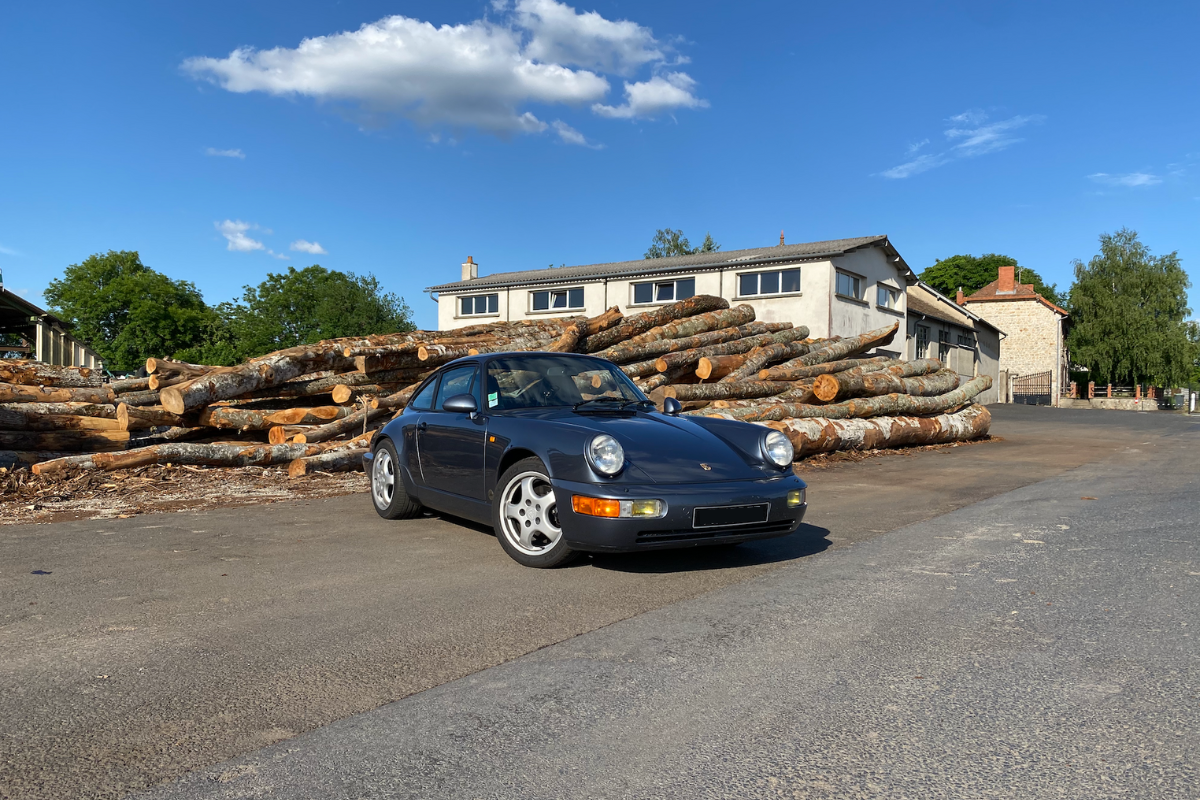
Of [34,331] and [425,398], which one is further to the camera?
[34,331]

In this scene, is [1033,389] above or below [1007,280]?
below

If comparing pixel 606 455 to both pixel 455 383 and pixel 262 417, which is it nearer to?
pixel 455 383

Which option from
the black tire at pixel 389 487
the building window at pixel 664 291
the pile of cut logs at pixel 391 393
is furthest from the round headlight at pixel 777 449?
the building window at pixel 664 291

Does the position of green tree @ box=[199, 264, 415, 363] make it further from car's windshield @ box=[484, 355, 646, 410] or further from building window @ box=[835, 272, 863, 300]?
car's windshield @ box=[484, 355, 646, 410]

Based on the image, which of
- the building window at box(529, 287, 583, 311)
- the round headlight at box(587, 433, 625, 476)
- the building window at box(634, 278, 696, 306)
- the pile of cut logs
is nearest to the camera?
the round headlight at box(587, 433, 625, 476)

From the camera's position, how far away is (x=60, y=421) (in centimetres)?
1079

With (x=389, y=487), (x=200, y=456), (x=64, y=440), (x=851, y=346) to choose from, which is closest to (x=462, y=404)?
(x=389, y=487)

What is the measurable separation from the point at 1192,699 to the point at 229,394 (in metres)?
11.2

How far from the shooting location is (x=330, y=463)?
1045 centimetres

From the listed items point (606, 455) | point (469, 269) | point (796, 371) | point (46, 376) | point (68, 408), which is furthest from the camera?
point (469, 269)

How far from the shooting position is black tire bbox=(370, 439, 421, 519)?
698cm

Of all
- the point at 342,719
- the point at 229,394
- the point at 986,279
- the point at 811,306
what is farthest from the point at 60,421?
the point at 986,279

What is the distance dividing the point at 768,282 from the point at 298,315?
55.2 meters

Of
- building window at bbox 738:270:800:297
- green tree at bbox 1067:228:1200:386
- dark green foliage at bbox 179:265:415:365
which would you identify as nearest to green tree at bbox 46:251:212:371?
dark green foliage at bbox 179:265:415:365
